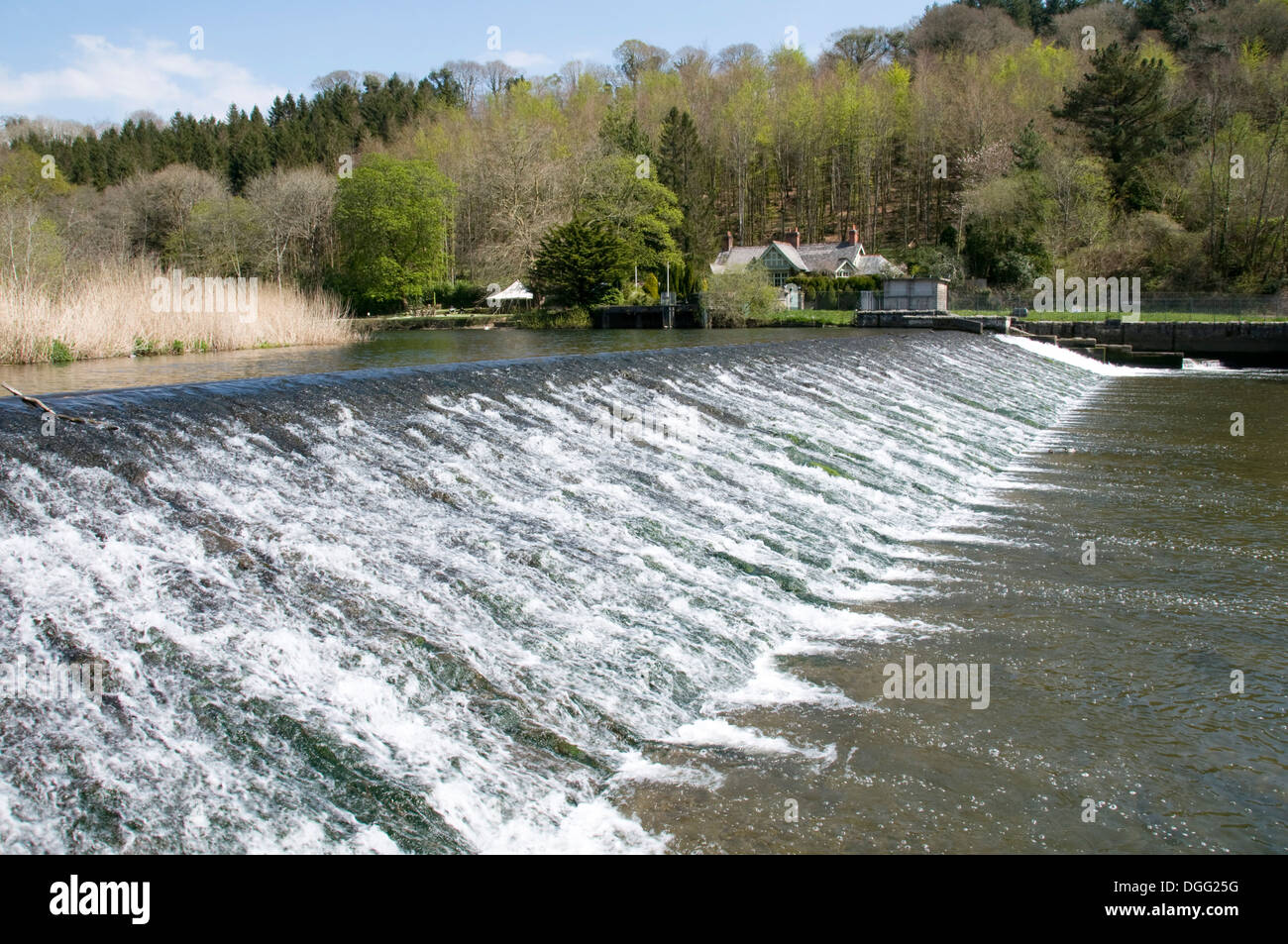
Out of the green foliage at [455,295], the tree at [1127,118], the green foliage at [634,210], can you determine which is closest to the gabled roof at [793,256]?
the green foliage at [634,210]

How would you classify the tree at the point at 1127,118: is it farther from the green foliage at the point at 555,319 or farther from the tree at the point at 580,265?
the green foliage at the point at 555,319

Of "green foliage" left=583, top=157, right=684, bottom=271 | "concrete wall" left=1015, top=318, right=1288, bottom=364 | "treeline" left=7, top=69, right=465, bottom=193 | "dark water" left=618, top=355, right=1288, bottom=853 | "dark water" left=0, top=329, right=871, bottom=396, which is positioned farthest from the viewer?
"treeline" left=7, top=69, right=465, bottom=193

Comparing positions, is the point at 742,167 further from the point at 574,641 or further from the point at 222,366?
the point at 574,641

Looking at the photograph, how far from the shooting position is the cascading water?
12.1ft

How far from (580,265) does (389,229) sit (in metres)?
15.4

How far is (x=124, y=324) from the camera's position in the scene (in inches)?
719

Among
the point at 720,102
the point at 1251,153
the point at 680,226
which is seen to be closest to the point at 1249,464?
the point at 1251,153

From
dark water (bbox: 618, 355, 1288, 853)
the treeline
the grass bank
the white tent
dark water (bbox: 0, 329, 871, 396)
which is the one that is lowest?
dark water (bbox: 618, 355, 1288, 853)

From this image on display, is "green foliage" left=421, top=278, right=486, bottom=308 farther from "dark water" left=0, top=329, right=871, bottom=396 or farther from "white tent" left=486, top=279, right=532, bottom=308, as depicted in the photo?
"dark water" left=0, top=329, right=871, bottom=396

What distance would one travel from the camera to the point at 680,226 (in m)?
59.6

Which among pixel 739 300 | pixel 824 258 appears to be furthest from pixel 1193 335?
pixel 824 258

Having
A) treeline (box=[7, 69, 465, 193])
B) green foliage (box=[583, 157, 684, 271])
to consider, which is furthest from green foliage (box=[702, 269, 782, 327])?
treeline (box=[7, 69, 465, 193])

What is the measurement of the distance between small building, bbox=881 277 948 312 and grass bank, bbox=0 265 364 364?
23.0 meters

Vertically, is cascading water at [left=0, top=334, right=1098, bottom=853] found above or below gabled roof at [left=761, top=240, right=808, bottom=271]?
below
